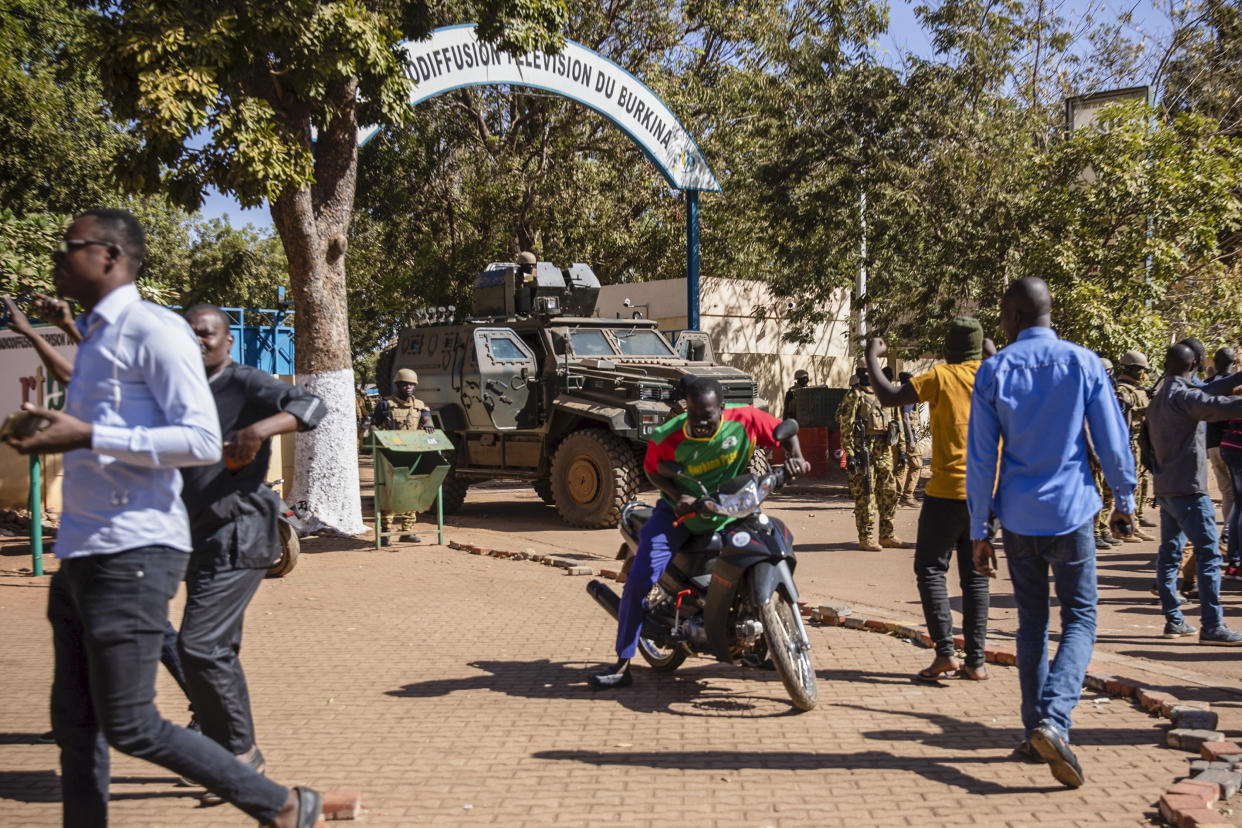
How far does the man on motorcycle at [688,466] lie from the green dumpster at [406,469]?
523 cm

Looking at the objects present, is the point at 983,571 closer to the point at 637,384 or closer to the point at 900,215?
the point at 637,384

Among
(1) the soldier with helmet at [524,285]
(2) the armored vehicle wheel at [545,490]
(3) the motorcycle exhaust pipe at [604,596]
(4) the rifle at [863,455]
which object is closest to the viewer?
(3) the motorcycle exhaust pipe at [604,596]

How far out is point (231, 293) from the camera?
4188cm

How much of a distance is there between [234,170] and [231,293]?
33.6 metres

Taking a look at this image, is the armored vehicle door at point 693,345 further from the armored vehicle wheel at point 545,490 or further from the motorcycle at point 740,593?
the motorcycle at point 740,593

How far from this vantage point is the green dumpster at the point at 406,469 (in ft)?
34.8

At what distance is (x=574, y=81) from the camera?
52.1ft

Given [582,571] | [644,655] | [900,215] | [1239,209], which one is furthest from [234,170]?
[1239,209]

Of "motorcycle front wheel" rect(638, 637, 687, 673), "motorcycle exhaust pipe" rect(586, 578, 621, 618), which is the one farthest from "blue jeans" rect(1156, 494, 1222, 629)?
"motorcycle exhaust pipe" rect(586, 578, 621, 618)

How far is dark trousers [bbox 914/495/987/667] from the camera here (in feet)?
18.6

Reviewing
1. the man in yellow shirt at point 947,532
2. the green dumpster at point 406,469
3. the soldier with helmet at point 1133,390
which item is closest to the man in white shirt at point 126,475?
the man in yellow shirt at point 947,532

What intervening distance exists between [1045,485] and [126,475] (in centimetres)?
319

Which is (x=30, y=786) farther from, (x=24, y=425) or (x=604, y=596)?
(x=604, y=596)

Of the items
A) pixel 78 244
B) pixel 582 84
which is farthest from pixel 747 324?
pixel 78 244
